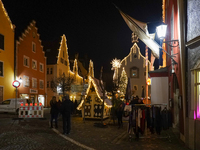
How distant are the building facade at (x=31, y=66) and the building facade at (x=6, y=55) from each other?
1435 mm

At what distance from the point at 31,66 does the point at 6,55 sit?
268 inches

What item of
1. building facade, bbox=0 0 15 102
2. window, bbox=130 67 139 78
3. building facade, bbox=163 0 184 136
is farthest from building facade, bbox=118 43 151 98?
building facade, bbox=163 0 184 136

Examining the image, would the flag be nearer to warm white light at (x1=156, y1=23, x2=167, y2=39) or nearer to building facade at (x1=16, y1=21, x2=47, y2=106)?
warm white light at (x1=156, y1=23, x2=167, y2=39)

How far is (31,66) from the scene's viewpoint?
115ft

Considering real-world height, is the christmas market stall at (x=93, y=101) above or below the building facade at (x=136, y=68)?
below

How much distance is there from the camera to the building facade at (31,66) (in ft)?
105

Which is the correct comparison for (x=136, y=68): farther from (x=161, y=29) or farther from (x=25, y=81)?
(x=161, y=29)

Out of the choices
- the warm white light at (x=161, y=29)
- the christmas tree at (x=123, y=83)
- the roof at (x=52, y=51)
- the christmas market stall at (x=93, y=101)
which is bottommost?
the christmas market stall at (x=93, y=101)

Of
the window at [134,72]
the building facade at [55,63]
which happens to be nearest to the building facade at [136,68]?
the window at [134,72]

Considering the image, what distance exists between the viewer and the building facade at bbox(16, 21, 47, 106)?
32.0 meters

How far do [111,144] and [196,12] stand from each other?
5.50m

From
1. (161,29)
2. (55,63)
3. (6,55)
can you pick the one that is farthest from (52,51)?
(161,29)

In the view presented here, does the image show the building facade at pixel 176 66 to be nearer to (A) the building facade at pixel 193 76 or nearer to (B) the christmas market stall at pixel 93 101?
(A) the building facade at pixel 193 76

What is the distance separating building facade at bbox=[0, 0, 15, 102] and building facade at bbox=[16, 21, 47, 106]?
1435mm
